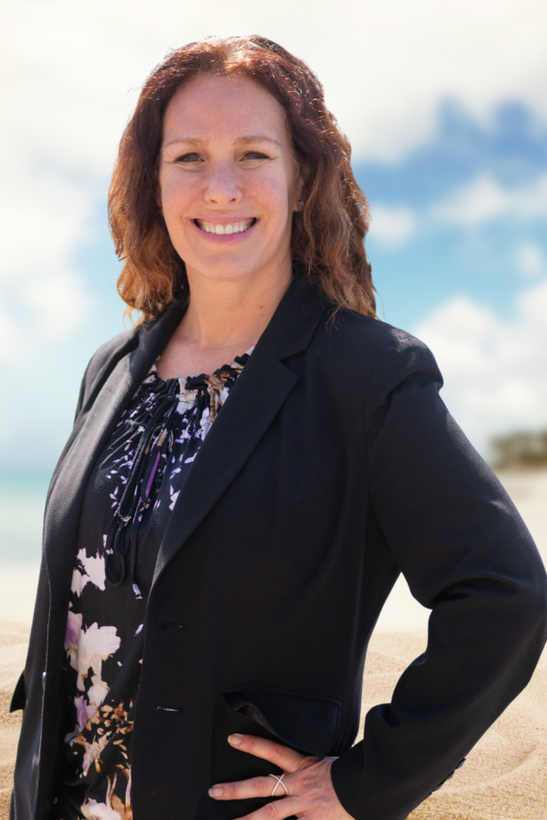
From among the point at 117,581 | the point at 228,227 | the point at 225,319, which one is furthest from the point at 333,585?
the point at 228,227

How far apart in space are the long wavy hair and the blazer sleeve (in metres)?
0.52

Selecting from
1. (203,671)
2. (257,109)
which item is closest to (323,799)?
(203,671)

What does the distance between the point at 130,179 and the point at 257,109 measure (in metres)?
0.56

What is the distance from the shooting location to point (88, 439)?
6.76 ft

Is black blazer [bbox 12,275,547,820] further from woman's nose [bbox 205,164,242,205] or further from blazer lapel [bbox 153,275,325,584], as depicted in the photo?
woman's nose [bbox 205,164,242,205]

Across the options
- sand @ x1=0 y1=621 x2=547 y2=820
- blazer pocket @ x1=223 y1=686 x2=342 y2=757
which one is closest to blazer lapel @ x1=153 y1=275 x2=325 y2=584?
blazer pocket @ x1=223 y1=686 x2=342 y2=757

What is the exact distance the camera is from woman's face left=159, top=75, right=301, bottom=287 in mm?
1848

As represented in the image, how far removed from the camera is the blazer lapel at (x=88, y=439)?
6.05 ft

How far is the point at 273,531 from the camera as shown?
1.54 metres

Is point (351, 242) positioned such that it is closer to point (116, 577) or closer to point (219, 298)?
point (219, 298)

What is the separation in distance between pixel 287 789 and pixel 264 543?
55 centimetres

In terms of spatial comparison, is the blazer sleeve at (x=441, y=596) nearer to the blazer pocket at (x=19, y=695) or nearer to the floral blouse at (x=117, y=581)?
the floral blouse at (x=117, y=581)

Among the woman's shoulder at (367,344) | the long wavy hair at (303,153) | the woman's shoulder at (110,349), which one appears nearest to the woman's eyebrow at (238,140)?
the long wavy hair at (303,153)

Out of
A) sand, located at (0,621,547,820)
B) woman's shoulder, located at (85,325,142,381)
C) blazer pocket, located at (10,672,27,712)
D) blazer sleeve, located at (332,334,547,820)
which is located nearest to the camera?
blazer sleeve, located at (332,334,547,820)
